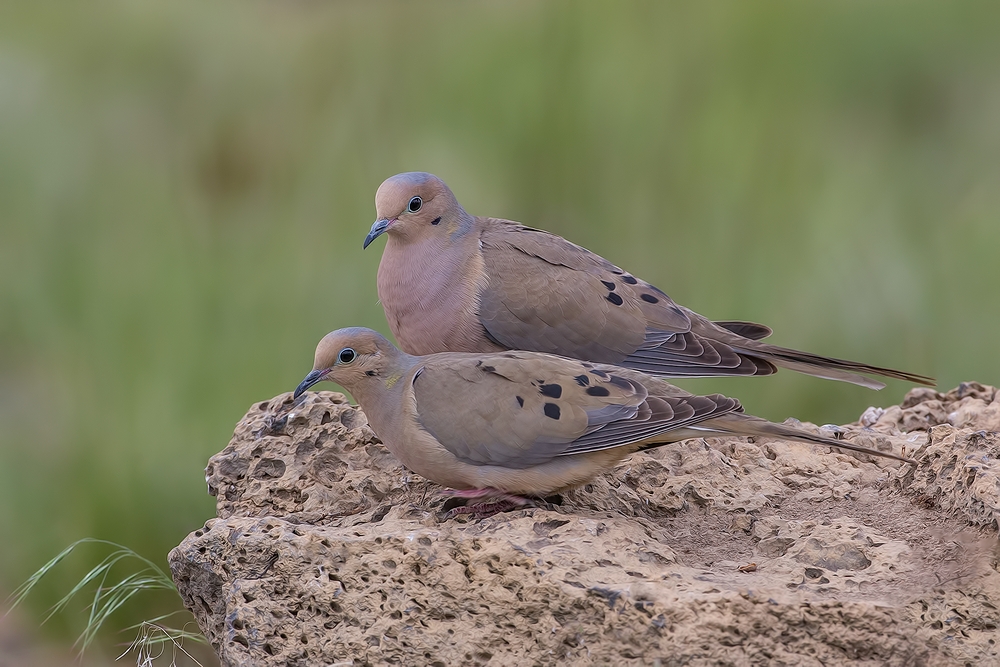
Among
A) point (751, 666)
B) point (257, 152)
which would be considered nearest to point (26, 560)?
point (257, 152)

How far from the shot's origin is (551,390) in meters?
3.39

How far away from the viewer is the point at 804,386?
5.60 metres

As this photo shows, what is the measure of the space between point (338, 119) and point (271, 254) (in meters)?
0.82

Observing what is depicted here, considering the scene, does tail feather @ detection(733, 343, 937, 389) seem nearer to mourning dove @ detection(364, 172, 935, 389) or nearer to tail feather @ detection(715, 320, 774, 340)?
mourning dove @ detection(364, 172, 935, 389)

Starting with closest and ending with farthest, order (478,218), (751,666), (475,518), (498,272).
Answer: (751,666) < (475,518) < (498,272) < (478,218)

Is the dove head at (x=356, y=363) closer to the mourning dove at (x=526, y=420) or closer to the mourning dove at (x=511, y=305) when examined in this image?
the mourning dove at (x=526, y=420)

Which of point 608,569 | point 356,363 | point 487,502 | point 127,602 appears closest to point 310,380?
point 356,363

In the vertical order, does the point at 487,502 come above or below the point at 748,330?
below

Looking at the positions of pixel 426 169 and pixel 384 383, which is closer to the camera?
pixel 384 383

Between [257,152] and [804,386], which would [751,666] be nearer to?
[804,386]

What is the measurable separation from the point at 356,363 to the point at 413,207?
81cm

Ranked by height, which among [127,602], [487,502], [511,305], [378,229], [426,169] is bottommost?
[127,602]

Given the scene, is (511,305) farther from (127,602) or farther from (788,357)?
(127,602)

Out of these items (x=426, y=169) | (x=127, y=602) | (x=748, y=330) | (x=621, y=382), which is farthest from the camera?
(x=426, y=169)
